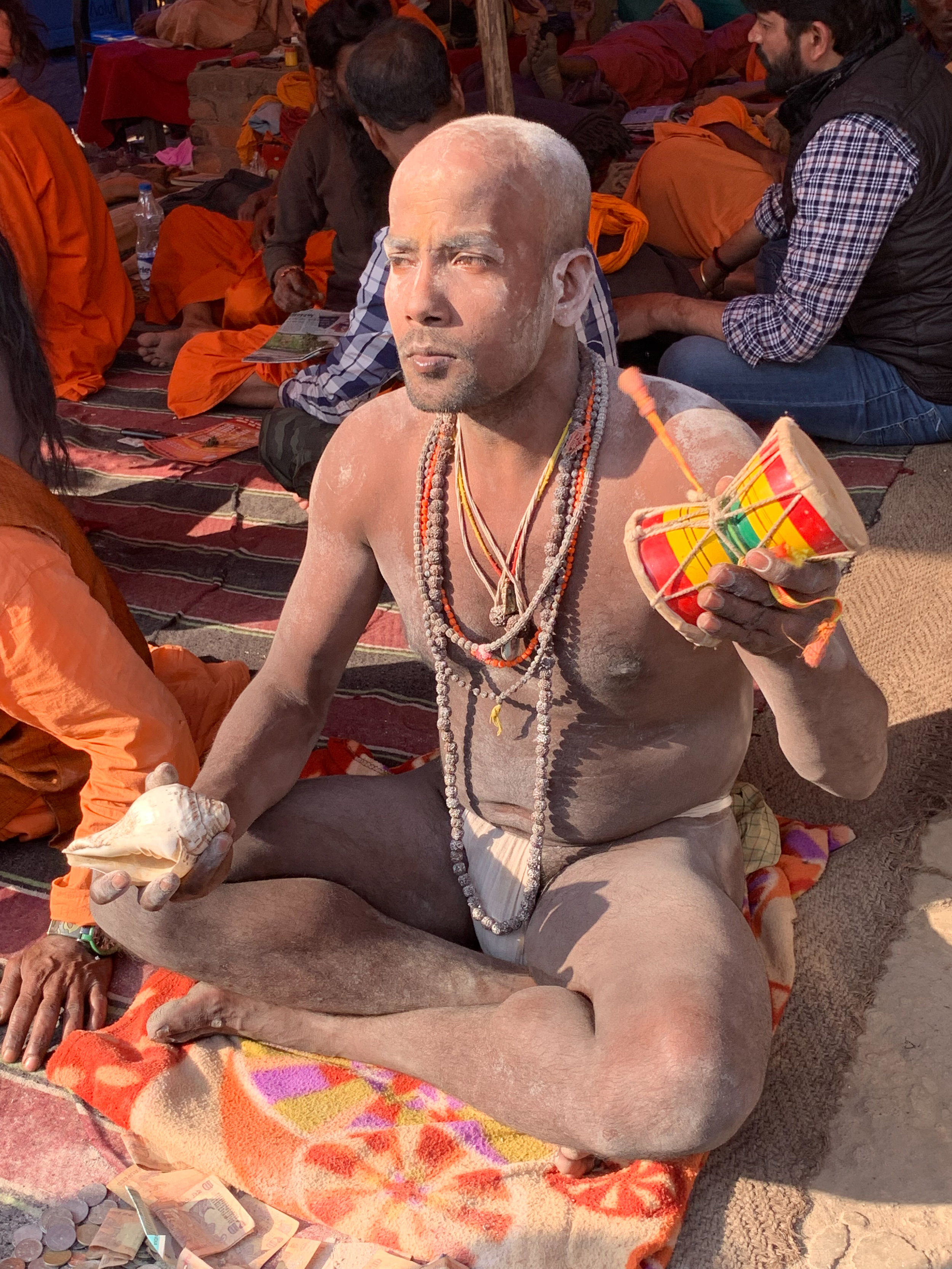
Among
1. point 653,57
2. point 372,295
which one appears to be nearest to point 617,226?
point 372,295

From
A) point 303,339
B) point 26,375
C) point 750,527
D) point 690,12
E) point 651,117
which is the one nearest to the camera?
point 750,527

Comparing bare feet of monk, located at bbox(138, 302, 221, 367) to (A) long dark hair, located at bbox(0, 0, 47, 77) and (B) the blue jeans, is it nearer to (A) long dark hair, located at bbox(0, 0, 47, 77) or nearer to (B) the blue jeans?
(A) long dark hair, located at bbox(0, 0, 47, 77)

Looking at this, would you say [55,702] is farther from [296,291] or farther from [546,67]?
[546,67]

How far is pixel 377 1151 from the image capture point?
2.16 metres

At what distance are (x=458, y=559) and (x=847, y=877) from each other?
1.16 m

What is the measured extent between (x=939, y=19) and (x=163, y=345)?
4.28 m

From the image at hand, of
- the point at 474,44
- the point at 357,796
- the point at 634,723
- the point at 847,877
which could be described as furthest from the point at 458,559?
the point at 474,44

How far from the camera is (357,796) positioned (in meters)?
2.48

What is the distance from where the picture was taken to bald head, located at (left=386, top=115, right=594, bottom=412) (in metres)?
1.83

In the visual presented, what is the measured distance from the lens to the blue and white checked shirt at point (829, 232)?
3855mm

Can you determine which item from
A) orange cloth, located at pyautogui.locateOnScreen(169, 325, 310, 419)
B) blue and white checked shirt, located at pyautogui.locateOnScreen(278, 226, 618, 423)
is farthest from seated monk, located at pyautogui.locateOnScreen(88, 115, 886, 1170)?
orange cloth, located at pyautogui.locateOnScreen(169, 325, 310, 419)

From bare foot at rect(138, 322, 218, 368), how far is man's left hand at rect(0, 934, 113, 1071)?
4.19 meters

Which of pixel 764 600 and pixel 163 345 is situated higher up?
pixel 764 600

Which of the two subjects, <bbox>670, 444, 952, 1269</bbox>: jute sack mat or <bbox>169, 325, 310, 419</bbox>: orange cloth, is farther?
<bbox>169, 325, 310, 419</bbox>: orange cloth
